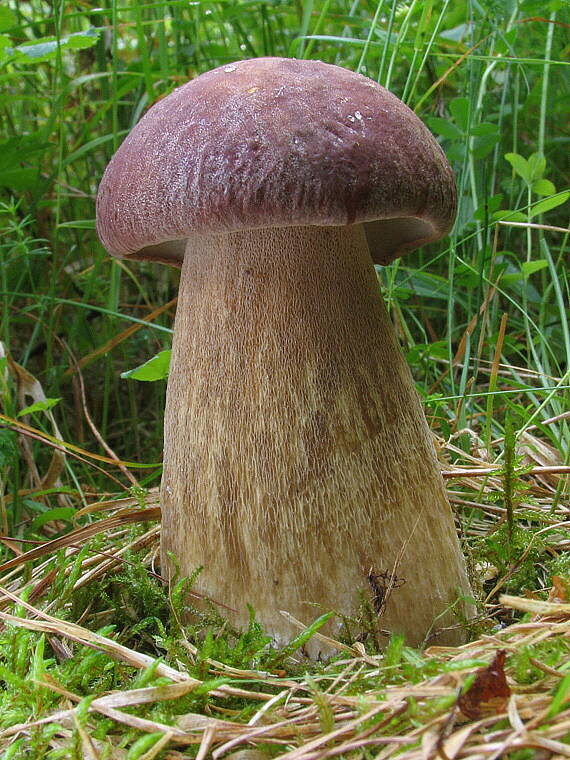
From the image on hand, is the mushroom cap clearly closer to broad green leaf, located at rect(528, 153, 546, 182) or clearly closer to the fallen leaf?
the fallen leaf

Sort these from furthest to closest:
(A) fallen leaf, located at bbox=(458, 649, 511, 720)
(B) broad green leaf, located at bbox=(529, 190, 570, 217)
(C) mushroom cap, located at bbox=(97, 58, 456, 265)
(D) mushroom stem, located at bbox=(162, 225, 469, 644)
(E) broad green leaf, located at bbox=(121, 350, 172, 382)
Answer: (B) broad green leaf, located at bbox=(529, 190, 570, 217), (E) broad green leaf, located at bbox=(121, 350, 172, 382), (D) mushroom stem, located at bbox=(162, 225, 469, 644), (C) mushroom cap, located at bbox=(97, 58, 456, 265), (A) fallen leaf, located at bbox=(458, 649, 511, 720)

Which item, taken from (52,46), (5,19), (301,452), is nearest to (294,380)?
(301,452)

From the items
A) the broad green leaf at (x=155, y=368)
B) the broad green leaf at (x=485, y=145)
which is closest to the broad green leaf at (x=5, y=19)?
the broad green leaf at (x=155, y=368)

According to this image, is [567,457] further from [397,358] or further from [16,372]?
[16,372]

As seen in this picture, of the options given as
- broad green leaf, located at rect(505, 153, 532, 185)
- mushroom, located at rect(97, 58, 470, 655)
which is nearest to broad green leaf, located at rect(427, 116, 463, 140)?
broad green leaf, located at rect(505, 153, 532, 185)

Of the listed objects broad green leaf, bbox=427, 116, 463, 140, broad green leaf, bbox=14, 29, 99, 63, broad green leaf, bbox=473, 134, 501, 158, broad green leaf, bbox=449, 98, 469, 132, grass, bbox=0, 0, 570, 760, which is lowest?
grass, bbox=0, 0, 570, 760

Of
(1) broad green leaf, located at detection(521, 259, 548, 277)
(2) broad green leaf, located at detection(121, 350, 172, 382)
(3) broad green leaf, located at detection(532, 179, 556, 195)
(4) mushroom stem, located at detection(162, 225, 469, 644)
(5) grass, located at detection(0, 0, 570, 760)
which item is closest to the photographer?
(5) grass, located at detection(0, 0, 570, 760)

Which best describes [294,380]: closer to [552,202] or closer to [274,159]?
[274,159]

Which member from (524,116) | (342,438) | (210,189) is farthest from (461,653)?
(524,116)
